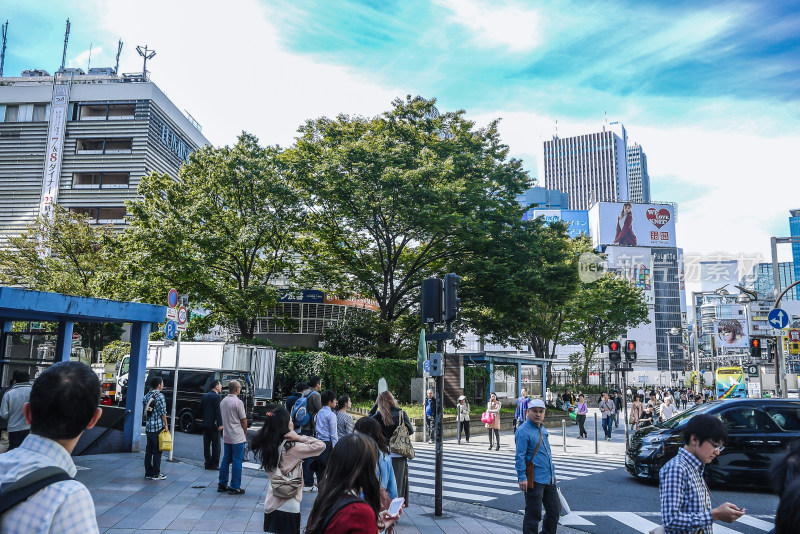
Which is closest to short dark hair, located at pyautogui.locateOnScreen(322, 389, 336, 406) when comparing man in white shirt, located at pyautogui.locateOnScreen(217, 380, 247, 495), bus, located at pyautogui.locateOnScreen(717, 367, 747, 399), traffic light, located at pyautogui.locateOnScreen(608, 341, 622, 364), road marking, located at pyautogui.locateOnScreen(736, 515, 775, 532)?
man in white shirt, located at pyautogui.locateOnScreen(217, 380, 247, 495)

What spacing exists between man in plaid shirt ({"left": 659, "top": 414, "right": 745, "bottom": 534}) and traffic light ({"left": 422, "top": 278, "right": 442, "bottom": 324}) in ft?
18.7

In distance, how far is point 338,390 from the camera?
27781mm

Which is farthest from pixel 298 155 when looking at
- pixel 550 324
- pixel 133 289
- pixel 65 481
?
pixel 65 481

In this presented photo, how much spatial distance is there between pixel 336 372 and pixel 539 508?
847 inches

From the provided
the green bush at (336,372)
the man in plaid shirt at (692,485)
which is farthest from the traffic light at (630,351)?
the man in plaid shirt at (692,485)

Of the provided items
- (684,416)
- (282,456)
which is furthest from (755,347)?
(282,456)

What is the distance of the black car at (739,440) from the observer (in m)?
11.8

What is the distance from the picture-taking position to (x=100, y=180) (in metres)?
46.1

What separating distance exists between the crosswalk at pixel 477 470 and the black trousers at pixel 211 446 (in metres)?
3.84

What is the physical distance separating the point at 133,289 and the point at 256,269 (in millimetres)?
6279

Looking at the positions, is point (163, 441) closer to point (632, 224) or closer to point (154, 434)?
point (154, 434)

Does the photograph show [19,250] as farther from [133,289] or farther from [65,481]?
[65,481]

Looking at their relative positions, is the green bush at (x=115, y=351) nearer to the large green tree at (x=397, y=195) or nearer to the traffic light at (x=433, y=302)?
the large green tree at (x=397, y=195)

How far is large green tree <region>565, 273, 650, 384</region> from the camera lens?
135 ft
